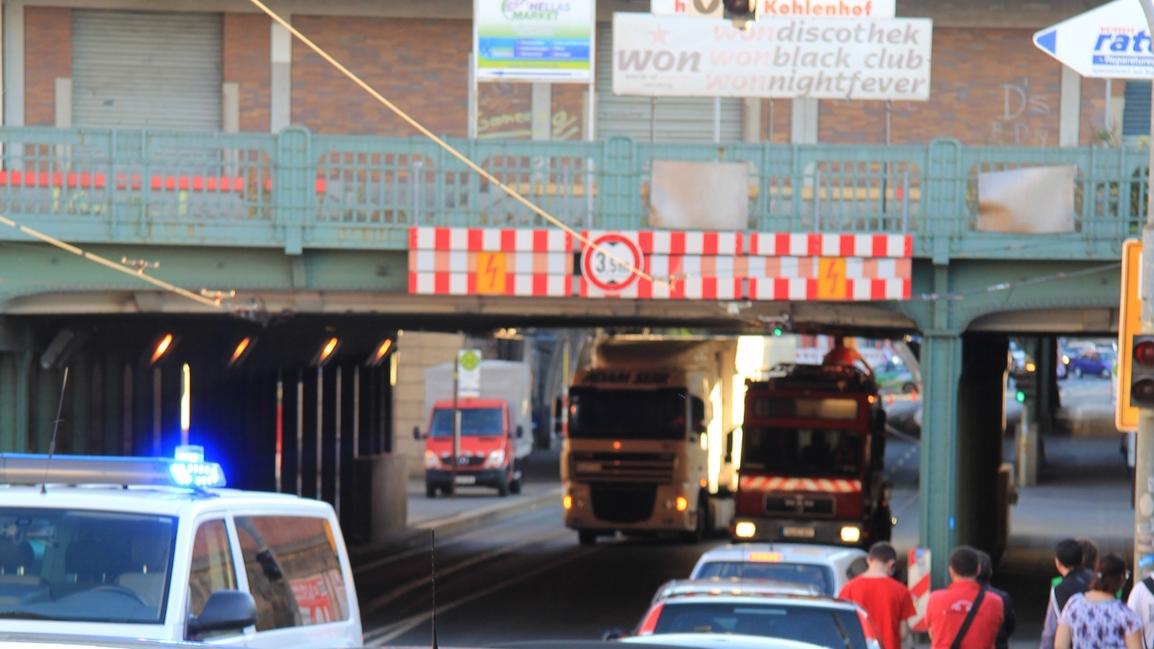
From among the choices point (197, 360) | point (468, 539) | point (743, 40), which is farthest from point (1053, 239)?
point (468, 539)

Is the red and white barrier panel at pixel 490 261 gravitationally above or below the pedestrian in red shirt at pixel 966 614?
above

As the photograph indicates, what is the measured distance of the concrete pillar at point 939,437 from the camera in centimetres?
2152

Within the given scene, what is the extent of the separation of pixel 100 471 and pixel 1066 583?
19.1 ft

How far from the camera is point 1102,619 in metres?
10.0

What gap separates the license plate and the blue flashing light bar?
20.8 meters

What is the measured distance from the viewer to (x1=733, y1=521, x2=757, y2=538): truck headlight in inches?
1139

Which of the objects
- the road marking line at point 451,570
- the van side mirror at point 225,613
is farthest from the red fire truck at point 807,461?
the van side mirror at point 225,613

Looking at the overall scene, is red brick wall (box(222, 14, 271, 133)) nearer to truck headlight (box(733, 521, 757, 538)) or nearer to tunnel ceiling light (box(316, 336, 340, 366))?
tunnel ceiling light (box(316, 336, 340, 366))

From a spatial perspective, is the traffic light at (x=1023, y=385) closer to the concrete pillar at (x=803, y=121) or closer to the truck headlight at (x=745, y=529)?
the concrete pillar at (x=803, y=121)

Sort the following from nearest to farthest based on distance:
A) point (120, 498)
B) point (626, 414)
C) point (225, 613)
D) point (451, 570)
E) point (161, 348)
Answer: point (225, 613), point (120, 498), point (161, 348), point (451, 570), point (626, 414)

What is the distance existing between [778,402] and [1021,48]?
702 centimetres

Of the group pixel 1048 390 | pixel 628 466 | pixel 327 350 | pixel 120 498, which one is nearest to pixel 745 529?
pixel 628 466

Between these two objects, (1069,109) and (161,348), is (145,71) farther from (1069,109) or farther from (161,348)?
(1069,109)

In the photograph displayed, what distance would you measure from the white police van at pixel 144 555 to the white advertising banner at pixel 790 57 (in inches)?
564
